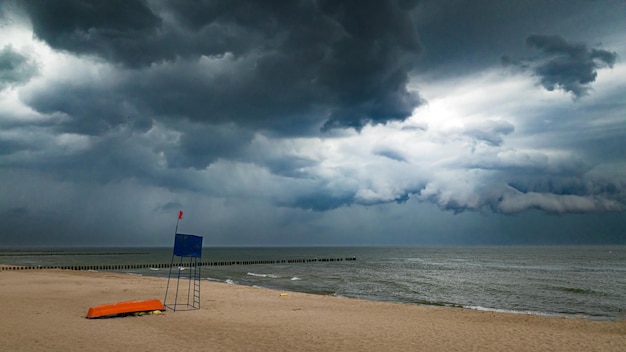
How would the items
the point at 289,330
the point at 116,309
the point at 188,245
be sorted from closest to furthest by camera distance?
the point at 289,330 → the point at 116,309 → the point at 188,245

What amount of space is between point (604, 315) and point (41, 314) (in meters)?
32.0

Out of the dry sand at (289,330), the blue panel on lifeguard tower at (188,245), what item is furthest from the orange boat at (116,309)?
the blue panel on lifeguard tower at (188,245)

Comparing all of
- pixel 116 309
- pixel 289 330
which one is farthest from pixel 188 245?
pixel 289 330

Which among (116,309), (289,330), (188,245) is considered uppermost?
(188,245)

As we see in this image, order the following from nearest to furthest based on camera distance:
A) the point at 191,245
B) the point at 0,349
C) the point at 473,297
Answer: the point at 0,349, the point at 191,245, the point at 473,297

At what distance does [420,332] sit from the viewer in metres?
16.2

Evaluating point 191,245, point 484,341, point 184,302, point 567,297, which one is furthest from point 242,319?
point 567,297

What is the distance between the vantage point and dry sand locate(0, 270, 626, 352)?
13.4 m

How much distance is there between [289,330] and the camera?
16.0 meters

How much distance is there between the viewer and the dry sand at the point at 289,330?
43.9 feet

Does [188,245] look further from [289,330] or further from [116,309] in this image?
[289,330]

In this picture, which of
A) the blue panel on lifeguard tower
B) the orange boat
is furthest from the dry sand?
the blue panel on lifeguard tower

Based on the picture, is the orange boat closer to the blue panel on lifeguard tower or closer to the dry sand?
the dry sand

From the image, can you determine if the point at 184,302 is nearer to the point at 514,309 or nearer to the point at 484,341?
the point at 484,341
